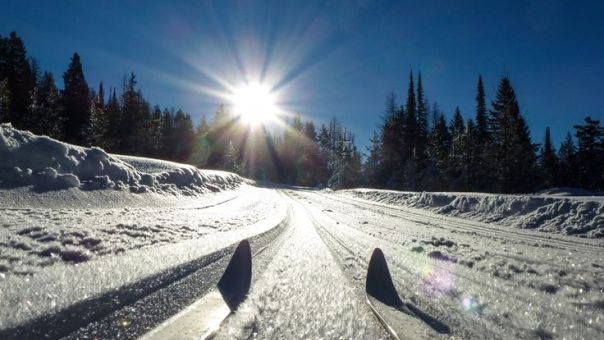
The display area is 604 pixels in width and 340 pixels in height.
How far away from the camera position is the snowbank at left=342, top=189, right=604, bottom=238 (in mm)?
8234

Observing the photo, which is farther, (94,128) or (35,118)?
(94,128)

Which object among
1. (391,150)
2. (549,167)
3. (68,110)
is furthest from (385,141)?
(68,110)

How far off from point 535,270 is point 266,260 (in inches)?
107

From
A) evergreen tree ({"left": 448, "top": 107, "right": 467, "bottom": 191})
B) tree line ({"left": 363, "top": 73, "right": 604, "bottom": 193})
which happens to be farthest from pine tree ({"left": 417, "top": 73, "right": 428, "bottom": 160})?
evergreen tree ({"left": 448, "top": 107, "right": 467, "bottom": 191})

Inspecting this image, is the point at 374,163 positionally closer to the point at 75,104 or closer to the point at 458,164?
the point at 458,164

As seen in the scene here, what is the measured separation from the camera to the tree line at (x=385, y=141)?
33.2 meters

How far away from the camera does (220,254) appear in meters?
3.34

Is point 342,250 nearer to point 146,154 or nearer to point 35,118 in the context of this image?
point 35,118

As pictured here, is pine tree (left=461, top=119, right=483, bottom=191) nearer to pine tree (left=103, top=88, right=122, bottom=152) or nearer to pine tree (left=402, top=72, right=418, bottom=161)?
pine tree (left=402, top=72, right=418, bottom=161)

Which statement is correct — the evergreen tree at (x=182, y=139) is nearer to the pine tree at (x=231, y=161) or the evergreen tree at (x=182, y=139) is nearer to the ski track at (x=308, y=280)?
the pine tree at (x=231, y=161)

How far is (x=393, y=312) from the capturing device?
203 centimetres

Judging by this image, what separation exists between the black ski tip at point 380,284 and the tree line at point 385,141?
106ft

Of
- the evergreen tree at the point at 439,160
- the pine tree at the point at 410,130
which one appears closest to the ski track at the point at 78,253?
the evergreen tree at the point at 439,160

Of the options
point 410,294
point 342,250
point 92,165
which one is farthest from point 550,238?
point 92,165
